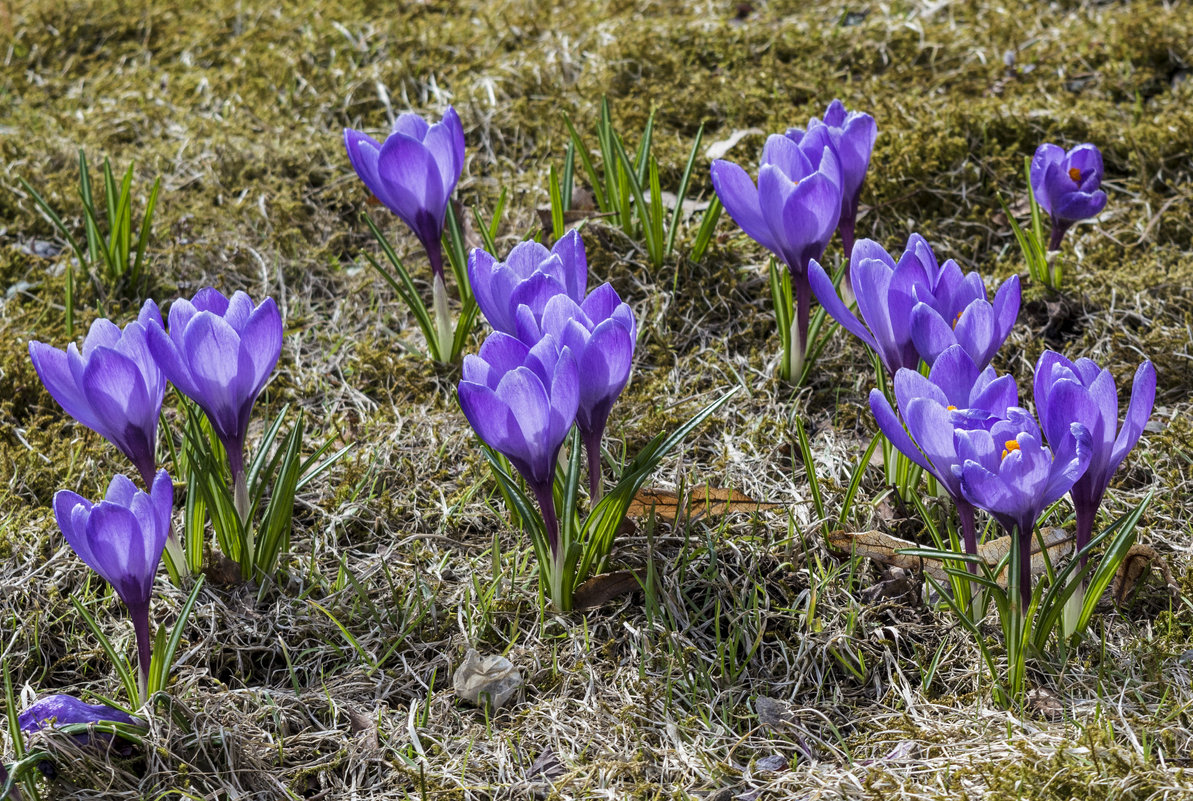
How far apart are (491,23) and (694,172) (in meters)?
1.23

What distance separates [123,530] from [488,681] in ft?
2.02

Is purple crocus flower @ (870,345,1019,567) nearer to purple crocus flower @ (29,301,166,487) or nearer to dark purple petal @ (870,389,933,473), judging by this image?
dark purple petal @ (870,389,933,473)

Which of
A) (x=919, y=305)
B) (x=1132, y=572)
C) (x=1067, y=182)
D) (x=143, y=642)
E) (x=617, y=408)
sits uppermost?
(x=919, y=305)

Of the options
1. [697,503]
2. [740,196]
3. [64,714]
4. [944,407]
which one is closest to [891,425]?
[944,407]

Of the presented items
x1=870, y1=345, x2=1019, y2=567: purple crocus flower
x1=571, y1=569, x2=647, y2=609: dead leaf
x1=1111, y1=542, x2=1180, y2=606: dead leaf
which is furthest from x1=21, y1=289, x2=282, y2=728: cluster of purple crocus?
x1=1111, y1=542, x2=1180, y2=606: dead leaf

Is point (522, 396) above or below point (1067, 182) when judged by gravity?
above

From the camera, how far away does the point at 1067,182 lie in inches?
91.2

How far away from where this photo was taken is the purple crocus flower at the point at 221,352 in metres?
1.66

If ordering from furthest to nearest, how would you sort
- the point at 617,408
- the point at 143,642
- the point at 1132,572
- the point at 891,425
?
the point at 617,408 → the point at 1132,572 → the point at 143,642 → the point at 891,425

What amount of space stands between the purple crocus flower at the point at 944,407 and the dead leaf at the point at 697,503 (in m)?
0.50

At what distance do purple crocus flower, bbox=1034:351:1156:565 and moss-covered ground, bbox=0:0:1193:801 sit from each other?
34 cm

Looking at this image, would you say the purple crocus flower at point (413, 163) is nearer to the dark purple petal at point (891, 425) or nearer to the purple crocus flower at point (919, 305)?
the purple crocus flower at point (919, 305)

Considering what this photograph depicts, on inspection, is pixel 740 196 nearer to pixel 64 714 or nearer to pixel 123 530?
pixel 123 530

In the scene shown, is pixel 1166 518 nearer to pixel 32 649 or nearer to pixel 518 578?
Result: pixel 518 578
